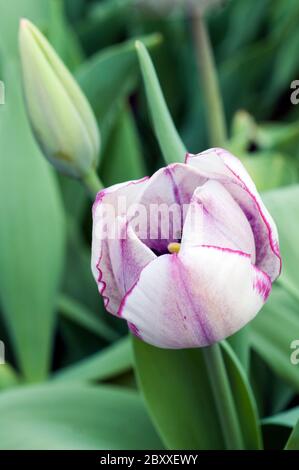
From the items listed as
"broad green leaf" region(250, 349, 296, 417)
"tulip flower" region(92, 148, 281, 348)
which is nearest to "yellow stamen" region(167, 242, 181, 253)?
"tulip flower" region(92, 148, 281, 348)

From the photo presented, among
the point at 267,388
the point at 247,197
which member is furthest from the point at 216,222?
the point at 267,388

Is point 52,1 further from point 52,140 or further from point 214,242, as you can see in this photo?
point 214,242

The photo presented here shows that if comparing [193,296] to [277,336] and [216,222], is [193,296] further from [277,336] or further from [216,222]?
[277,336]

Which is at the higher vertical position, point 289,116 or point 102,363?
point 289,116

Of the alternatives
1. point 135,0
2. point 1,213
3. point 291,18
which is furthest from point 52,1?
point 291,18

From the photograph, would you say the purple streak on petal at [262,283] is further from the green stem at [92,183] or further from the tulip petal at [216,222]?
the green stem at [92,183]

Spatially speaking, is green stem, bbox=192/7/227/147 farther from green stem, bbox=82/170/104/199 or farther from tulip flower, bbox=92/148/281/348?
tulip flower, bbox=92/148/281/348

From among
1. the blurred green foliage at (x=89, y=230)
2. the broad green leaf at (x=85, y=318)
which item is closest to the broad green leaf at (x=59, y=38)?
the blurred green foliage at (x=89, y=230)
